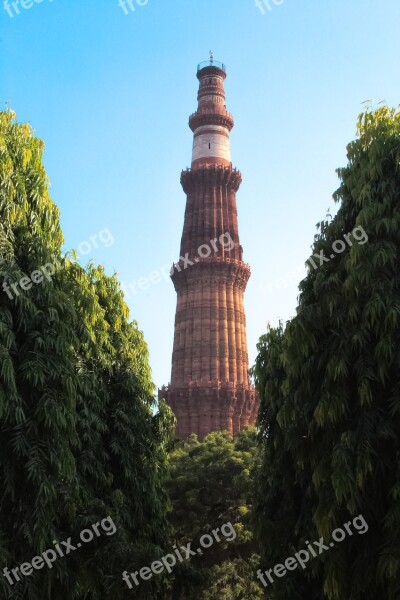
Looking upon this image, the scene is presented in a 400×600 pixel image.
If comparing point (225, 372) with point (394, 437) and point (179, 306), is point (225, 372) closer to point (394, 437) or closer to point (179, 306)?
point (179, 306)

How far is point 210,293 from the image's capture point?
1570 inches

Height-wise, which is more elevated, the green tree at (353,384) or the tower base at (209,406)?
the tower base at (209,406)

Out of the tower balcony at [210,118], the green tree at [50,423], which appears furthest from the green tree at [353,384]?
the tower balcony at [210,118]

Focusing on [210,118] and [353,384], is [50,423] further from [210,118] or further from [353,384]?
[210,118]

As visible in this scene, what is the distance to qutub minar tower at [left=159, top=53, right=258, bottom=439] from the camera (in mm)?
37781

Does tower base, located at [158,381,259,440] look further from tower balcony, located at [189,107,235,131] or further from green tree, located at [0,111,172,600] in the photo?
green tree, located at [0,111,172,600]

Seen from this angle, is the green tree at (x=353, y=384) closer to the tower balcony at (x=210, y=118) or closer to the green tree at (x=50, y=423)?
the green tree at (x=50, y=423)

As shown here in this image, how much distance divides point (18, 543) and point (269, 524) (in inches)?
167

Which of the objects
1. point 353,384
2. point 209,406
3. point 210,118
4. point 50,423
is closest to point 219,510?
point 209,406

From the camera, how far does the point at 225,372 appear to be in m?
38.5

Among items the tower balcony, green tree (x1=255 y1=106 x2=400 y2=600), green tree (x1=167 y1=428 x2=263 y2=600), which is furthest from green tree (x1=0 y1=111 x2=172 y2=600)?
the tower balcony

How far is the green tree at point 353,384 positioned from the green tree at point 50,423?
3.13 meters

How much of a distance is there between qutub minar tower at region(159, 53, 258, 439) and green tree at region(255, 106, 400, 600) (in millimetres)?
25918

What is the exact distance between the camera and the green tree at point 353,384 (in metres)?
9.20
